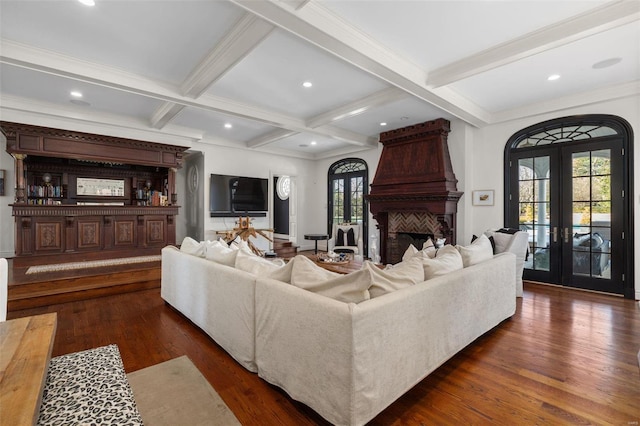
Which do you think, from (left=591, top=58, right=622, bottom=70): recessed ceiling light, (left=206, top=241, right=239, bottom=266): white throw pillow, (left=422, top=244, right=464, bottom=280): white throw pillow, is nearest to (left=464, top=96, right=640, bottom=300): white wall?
(left=591, top=58, right=622, bottom=70): recessed ceiling light

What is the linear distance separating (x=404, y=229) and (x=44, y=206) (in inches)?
257

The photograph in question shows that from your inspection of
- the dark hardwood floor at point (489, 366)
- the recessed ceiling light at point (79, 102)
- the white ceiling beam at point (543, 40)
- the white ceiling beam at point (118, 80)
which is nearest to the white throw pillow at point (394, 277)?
the dark hardwood floor at point (489, 366)

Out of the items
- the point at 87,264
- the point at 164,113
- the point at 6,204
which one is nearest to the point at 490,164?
the point at 164,113

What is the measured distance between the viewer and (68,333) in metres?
2.78

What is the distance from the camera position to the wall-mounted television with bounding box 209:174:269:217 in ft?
22.3

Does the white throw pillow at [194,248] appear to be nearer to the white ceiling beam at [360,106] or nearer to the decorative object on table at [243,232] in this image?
the decorative object on table at [243,232]

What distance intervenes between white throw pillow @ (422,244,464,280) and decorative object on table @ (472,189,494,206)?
306cm

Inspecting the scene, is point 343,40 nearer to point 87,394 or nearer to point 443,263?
→ point 443,263

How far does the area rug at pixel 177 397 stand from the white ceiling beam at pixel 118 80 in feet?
10.8

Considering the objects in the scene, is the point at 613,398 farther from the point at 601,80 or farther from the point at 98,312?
the point at 98,312

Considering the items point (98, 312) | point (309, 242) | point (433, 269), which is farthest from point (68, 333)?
point (309, 242)

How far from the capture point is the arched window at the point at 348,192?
7445 millimetres

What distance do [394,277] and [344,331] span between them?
1.88ft

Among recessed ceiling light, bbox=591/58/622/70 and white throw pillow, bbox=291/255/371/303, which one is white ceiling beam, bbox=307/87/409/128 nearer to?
recessed ceiling light, bbox=591/58/622/70
